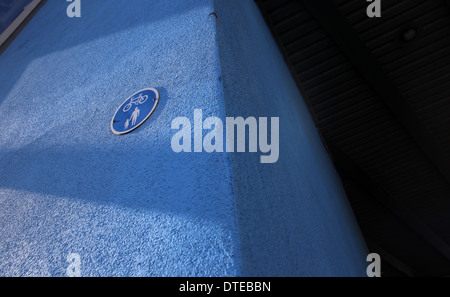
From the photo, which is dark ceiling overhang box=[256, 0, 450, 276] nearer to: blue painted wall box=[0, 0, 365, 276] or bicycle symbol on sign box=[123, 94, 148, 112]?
blue painted wall box=[0, 0, 365, 276]

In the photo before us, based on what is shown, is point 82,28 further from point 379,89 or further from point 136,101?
point 379,89

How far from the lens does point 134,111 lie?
89cm

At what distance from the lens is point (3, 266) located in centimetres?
82

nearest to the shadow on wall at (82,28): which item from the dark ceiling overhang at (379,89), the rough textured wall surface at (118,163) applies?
the rough textured wall surface at (118,163)

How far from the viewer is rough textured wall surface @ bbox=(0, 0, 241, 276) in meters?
0.59

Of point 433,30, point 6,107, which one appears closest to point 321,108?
point 433,30

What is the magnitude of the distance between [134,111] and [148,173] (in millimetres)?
276

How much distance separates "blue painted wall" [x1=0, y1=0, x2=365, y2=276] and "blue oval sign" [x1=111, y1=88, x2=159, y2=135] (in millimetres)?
30

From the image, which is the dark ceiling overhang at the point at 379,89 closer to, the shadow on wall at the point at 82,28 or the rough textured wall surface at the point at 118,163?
the shadow on wall at the point at 82,28

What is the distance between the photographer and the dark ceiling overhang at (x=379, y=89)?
306 centimetres

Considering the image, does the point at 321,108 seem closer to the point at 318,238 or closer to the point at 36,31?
the point at 318,238

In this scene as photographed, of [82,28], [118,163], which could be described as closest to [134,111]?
[118,163]

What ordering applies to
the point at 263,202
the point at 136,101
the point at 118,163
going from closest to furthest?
the point at 263,202
the point at 118,163
the point at 136,101

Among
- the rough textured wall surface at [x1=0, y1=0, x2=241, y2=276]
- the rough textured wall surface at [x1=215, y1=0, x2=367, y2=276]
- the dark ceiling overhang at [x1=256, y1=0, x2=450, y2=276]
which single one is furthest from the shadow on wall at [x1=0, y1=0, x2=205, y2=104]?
the dark ceiling overhang at [x1=256, y1=0, x2=450, y2=276]
